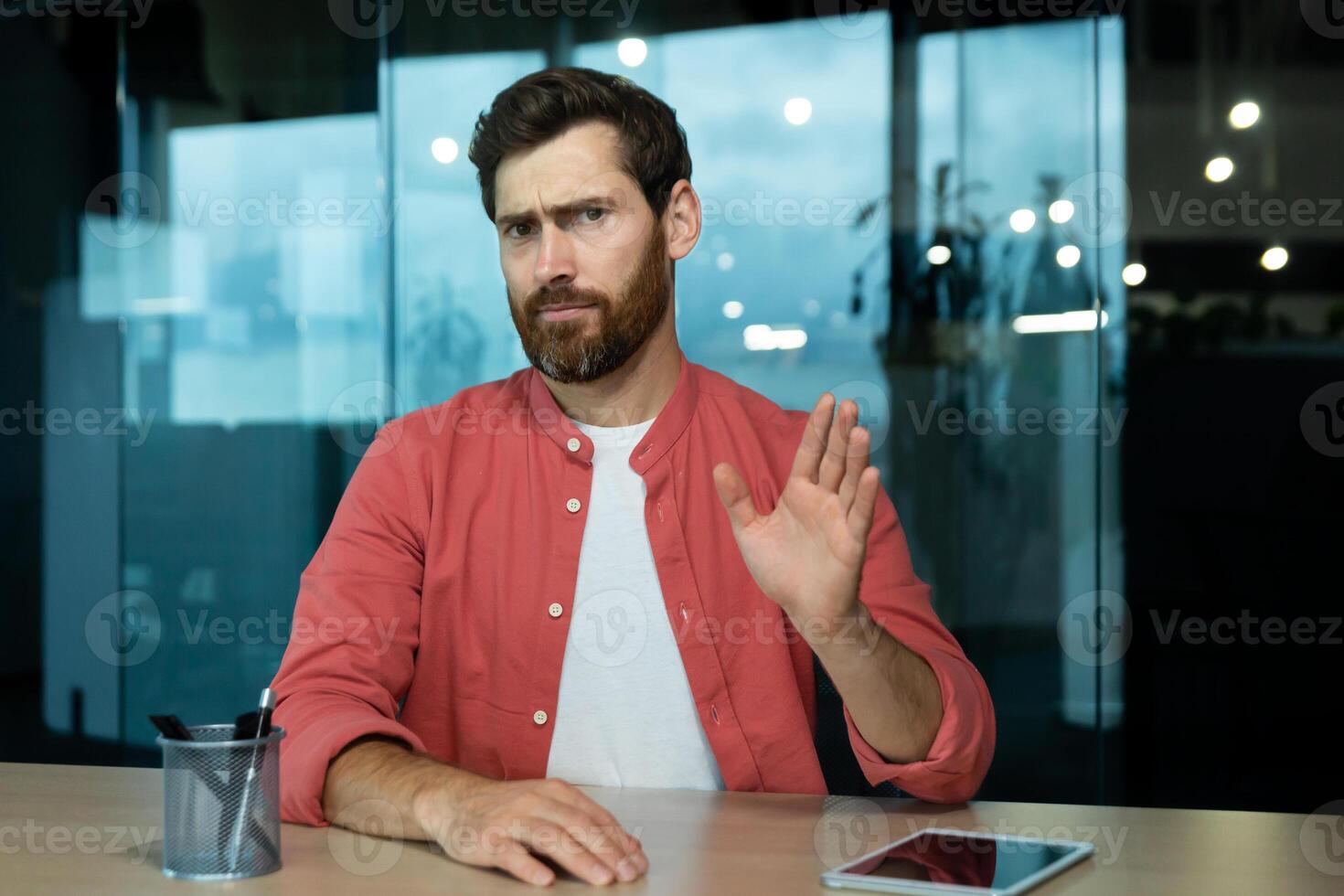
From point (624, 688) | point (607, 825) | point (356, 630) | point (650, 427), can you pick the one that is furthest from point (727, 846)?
point (650, 427)

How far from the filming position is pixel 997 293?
12.2 ft

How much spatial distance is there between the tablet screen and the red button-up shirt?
0.36 meters

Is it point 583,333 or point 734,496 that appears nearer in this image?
point 734,496

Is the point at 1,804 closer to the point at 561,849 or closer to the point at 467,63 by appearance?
the point at 561,849

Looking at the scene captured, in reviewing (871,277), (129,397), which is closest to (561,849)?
(871,277)

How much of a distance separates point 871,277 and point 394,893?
2.90 meters

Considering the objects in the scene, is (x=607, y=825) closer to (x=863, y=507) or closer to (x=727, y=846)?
(x=727, y=846)

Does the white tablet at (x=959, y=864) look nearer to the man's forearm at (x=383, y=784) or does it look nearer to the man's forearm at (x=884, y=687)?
the man's forearm at (x=884, y=687)

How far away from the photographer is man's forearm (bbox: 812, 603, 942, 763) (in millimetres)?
1477

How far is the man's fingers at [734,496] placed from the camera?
54.8 inches

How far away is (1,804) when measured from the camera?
4.87ft

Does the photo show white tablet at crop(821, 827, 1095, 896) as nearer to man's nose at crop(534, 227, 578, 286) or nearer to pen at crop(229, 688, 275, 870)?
pen at crop(229, 688, 275, 870)

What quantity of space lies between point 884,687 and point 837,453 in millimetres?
294

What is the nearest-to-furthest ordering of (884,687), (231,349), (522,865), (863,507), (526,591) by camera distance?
(522,865), (863,507), (884,687), (526,591), (231,349)
